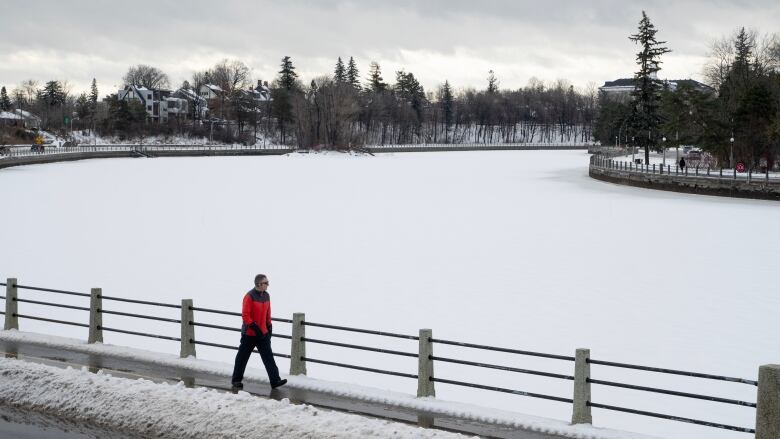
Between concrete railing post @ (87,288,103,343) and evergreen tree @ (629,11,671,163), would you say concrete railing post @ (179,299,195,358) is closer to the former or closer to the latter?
concrete railing post @ (87,288,103,343)

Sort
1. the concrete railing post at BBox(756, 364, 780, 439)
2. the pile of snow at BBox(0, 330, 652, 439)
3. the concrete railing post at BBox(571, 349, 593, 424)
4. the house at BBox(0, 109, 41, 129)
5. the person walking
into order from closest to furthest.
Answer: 1. the concrete railing post at BBox(756, 364, 780, 439)
2. the concrete railing post at BBox(571, 349, 593, 424)
3. the pile of snow at BBox(0, 330, 652, 439)
4. the person walking
5. the house at BBox(0, 109, 41, 129)

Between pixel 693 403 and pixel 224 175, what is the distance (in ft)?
234

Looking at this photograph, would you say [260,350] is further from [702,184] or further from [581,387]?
[702,184]

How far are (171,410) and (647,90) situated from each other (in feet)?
303

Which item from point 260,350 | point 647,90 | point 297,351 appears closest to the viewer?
point 260,350

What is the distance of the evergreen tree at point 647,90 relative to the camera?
311ft

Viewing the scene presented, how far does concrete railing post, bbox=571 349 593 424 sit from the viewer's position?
10984mm


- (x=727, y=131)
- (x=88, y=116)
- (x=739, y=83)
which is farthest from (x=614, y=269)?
(x=88, y=116)

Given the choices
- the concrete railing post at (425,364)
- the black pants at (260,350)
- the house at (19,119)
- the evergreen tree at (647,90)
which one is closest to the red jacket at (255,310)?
the black pants at (260,350)

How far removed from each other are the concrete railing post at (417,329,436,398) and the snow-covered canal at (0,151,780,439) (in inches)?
135

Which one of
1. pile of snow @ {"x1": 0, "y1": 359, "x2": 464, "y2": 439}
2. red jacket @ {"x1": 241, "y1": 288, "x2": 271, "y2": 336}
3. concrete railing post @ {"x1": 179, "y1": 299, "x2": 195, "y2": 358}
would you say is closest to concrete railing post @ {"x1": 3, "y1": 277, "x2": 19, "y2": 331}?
pile of snow @ {"x1": 0, "y1": 359, "x2": 464, "y2": 439}

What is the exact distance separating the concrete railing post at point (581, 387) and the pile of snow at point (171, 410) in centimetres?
171

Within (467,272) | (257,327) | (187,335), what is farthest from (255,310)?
(467,272)

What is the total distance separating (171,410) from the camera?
11523 millimetres
